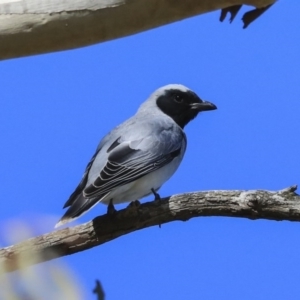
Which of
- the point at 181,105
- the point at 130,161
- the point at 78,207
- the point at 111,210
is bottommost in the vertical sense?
the point at 111,210

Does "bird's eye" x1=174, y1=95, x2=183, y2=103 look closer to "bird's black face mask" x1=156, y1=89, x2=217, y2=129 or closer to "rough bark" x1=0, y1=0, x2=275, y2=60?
"bird's black face mask" x1=156, y1=89, x2=217, y2=129

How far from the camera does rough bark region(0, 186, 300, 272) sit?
146 inches

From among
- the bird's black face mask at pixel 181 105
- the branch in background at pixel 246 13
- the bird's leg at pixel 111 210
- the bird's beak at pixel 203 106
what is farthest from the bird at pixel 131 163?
the branch in background at pixel 246 13

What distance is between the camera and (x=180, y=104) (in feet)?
23.5

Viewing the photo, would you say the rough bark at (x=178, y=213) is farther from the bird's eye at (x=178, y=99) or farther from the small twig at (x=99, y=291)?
the bird's eye at (x=178, y=99)

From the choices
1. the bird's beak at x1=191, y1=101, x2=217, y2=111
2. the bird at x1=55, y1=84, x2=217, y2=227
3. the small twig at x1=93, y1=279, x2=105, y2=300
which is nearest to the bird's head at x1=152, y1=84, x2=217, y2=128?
the bird's beak at x1=191, y1=101, x2=217, y2=111

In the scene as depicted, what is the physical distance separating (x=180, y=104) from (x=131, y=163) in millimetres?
2026

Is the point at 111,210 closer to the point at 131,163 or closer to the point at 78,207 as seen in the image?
the point at 78,207

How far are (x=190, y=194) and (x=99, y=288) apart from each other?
3.09 m

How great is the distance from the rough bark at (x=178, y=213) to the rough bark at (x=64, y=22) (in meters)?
1.43

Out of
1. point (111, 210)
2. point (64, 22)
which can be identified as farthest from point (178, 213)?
point (64, 22)

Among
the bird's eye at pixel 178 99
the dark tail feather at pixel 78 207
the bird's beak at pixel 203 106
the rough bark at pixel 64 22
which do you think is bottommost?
the dark tail feather at pixel 78 207

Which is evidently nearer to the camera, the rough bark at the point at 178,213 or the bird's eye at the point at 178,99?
the rough bark at the point at 178,213

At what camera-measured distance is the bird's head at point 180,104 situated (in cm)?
Answer: 710
